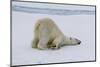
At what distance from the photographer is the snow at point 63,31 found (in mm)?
2240

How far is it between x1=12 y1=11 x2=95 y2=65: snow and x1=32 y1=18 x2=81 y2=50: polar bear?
5cm

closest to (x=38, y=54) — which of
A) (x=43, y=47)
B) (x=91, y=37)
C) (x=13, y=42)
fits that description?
(x=43, y=47)

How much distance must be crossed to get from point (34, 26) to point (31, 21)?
0.07 meters

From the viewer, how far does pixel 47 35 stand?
2361mm

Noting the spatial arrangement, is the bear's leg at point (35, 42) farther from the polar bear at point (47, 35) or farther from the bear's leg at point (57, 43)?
the bear's leg at point (57, 43)

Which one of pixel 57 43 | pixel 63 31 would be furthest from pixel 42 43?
pixel 63 31

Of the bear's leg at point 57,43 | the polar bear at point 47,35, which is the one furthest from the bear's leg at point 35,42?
the bear's leg at point 57,43

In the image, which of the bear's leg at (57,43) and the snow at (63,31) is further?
the bear's leg at (57,43)

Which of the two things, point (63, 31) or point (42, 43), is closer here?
point (42, 43)

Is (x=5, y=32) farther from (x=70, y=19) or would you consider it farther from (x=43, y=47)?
(x=70, y=19)

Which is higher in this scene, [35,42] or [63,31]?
[63,31]

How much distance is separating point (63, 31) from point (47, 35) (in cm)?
22

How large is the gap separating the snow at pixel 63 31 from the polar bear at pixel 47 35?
1.9 inches

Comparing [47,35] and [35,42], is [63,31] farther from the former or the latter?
[35,42]
